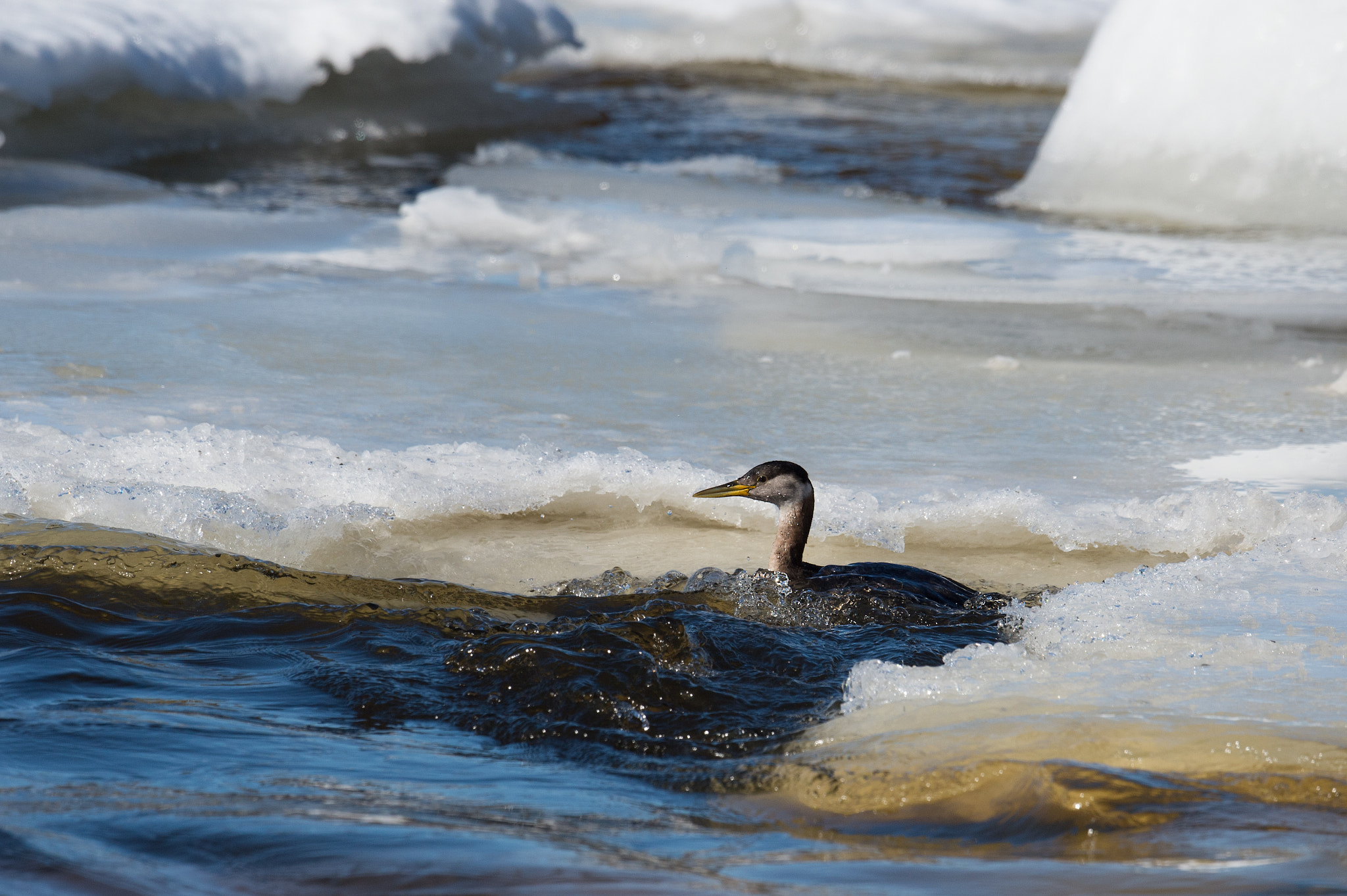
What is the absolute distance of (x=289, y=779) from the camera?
2.52 m

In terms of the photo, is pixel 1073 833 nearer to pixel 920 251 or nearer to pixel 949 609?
pixel 949 609

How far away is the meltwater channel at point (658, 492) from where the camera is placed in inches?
95.1

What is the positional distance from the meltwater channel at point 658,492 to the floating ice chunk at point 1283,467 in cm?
2

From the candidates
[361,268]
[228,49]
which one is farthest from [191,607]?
[228,49]

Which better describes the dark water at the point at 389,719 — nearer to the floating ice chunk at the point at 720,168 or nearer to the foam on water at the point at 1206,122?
the foam on water at the point at 1206,122

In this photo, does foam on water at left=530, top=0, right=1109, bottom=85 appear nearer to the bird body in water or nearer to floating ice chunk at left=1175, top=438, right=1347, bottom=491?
floating ice chunk at left=1175, top=438, right=1347, bottom=491

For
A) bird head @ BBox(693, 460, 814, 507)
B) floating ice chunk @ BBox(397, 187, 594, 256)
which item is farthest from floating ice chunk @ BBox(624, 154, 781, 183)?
bird head @ BBox(693, 460, 814, 507)

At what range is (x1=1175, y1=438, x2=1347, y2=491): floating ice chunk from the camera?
171 inches

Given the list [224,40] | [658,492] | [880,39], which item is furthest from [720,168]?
[658,492]

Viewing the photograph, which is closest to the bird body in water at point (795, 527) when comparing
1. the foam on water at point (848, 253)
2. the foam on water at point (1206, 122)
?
the foam on water at point (848, 253)

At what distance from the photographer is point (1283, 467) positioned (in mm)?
4480

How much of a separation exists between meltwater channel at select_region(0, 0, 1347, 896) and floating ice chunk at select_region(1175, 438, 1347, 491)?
2 centimetres

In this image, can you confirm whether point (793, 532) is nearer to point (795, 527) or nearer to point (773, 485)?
point (795, 527)

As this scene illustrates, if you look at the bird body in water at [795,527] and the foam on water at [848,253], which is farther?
the foam on water at [848,253]
